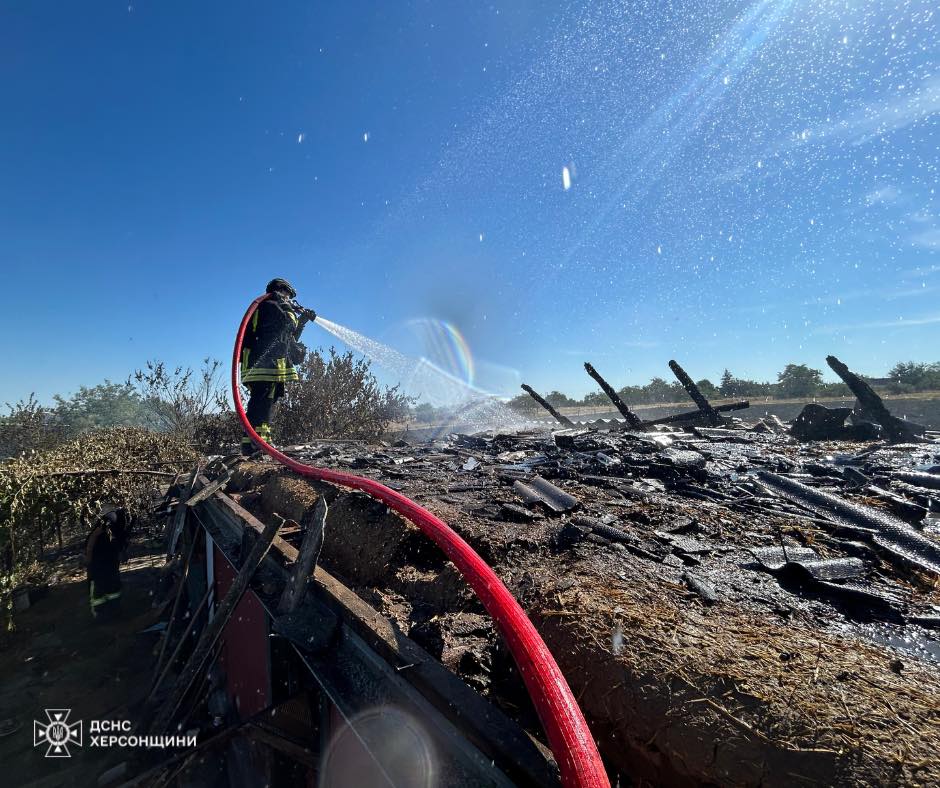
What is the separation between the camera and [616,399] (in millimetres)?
10594

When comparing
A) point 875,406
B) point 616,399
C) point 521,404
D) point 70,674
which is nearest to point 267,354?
point 70,674

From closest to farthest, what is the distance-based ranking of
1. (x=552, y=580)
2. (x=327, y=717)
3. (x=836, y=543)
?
(x=552, y=580) < (x=327, y=717) < (x=836, y=543)

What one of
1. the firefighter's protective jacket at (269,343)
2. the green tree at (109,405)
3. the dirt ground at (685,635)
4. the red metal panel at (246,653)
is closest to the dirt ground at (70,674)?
the red metal panel at (246,653)

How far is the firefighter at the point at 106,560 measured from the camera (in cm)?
661

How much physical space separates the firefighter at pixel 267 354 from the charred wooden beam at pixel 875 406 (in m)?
12.0

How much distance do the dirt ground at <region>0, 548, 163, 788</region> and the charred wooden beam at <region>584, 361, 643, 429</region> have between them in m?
10.8

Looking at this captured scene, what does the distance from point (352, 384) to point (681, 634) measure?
12.2 m

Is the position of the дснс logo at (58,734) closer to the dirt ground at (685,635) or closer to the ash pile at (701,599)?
the ash pile at (701,599)

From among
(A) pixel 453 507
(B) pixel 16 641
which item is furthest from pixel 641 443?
(B) pixel 16 641

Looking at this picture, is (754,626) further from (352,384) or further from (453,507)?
(352,384)

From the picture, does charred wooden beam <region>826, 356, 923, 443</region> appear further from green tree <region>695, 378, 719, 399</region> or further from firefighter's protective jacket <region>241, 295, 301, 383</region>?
green tree <region>695, 378, 719, 399</region>

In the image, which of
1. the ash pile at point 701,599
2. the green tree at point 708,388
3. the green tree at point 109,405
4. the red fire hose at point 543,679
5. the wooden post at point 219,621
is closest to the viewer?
the red fire hose at point 543,679

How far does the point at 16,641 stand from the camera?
6.74m

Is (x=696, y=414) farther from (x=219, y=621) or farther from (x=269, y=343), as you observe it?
(x=219, y=621)
